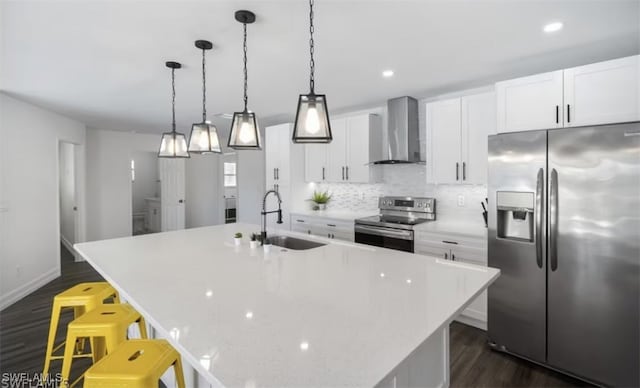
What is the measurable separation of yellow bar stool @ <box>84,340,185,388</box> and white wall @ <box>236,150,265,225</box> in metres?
5.41

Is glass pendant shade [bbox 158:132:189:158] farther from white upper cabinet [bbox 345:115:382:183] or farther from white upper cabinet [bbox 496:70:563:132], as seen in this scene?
white upper cabinet [bbox 496:70:563:132]

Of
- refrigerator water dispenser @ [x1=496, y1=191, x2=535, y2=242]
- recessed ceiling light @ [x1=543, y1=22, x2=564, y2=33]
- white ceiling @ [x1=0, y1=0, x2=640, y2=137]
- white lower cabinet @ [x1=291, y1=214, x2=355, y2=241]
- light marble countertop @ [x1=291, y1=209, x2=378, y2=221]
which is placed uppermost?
white ceiling @ [x1=0, y1=0, x2=640, y2=137]

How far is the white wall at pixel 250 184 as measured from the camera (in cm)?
683

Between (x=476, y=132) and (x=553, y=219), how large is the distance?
1203mm

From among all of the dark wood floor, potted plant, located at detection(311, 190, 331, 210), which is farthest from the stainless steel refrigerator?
potted plant, located at detection(311, 190, 331, 210)

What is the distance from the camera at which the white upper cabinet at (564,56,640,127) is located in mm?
2078

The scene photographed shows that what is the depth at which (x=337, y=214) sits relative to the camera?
4.45 metres

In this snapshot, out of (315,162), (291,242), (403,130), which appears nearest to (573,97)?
(403,130)

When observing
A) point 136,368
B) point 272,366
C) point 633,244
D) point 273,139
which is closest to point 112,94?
point 273,139

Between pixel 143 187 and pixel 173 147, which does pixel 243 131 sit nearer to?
pixel 173 147

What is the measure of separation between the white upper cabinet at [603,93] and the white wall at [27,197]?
18.2 ft

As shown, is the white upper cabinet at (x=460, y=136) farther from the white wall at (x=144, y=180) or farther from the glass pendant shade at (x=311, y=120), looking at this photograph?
the white wall at (x=144, y=180)

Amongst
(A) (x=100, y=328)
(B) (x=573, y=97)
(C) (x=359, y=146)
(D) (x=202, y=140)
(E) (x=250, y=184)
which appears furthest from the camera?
(E) (x=250, y=184)

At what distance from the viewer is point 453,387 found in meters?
2.15
